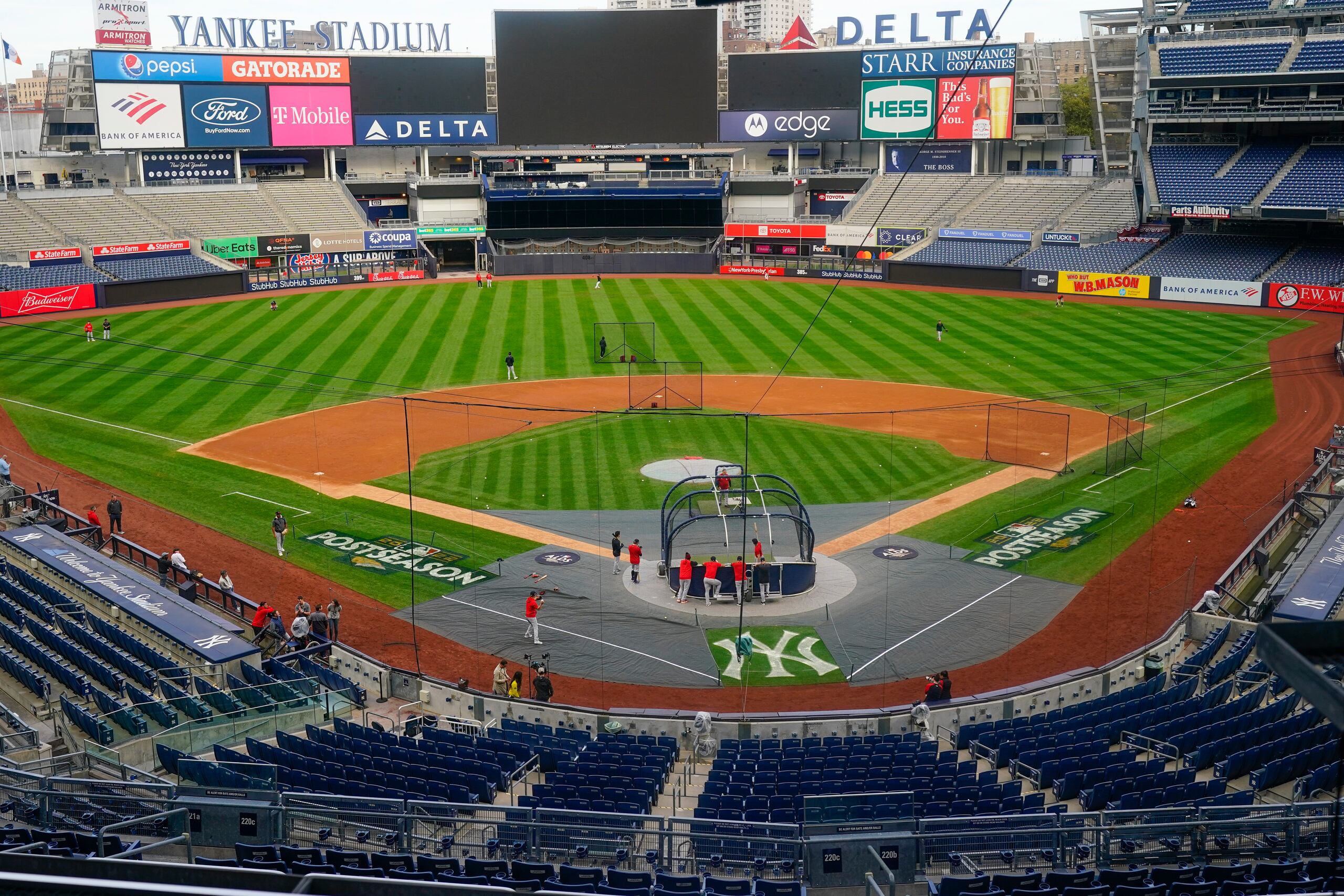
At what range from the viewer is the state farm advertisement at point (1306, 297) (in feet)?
194

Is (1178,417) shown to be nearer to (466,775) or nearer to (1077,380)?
(1077,380)

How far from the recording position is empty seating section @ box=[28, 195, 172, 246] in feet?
232

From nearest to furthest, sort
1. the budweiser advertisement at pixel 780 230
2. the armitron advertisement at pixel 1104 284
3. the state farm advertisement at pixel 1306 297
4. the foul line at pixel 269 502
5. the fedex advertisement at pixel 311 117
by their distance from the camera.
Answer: the foul line at pixel 269 502
the state farm advertisement at pixel 1306 297
the armitron advertisement at pixel 1104 284
the fedex advertisement at pixel 311 117
the budweiser advertisement at pixel 780 230

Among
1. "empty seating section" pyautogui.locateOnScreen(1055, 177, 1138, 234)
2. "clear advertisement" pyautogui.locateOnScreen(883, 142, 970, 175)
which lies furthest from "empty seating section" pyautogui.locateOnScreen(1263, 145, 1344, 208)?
"clear advertisement" pyautogui.locateOnScreen(883, 142, 970, 175)

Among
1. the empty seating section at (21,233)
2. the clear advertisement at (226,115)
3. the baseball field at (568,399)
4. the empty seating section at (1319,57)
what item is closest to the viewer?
the baseball field at (568,399)

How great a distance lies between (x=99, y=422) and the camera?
4062cm

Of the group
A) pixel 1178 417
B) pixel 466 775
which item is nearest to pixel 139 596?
pixel 466 775

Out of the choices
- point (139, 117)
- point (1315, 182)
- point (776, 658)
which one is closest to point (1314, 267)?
point (1315, 182)

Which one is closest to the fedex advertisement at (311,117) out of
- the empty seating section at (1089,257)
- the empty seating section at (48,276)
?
the empty seating section at (48,276)

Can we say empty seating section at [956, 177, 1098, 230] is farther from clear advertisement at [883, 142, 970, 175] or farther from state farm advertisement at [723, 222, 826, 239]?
state farm advertisement at [723, 222, 826, 239]

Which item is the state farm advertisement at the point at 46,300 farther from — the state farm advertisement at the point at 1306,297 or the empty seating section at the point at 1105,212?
the state farm advertisement at the point at 1306,297

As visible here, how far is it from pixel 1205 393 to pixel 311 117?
2569 inches

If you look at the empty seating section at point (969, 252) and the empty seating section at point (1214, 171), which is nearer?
the empty seating section at point (1214, 171)

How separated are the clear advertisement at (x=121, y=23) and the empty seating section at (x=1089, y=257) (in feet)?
197
